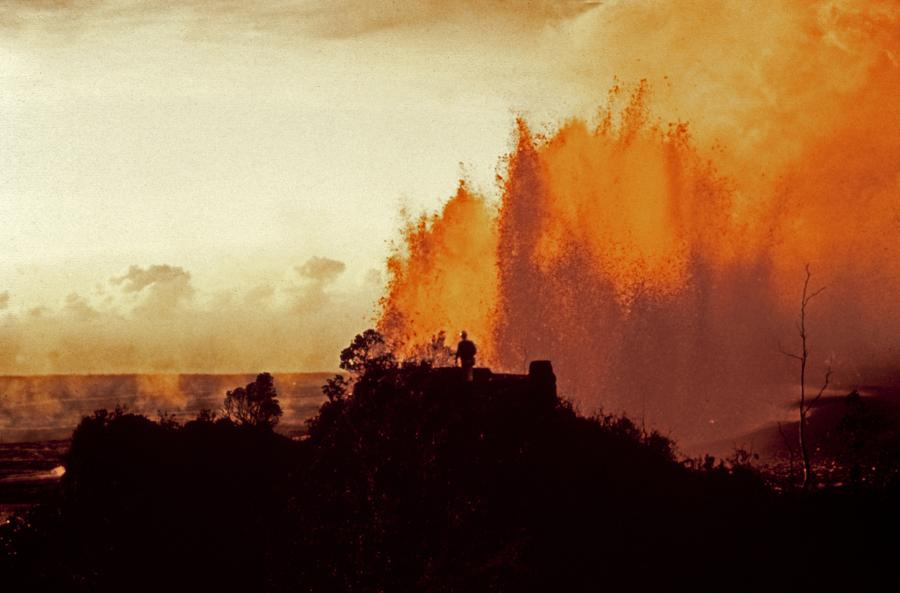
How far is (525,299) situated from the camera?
264 feet

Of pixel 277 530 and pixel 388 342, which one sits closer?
pixel 277 530

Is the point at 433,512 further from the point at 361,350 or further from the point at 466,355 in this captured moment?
the point at 361,350

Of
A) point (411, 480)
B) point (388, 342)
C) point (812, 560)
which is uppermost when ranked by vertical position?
point (388, 342)

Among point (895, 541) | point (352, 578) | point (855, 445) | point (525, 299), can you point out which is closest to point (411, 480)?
point (352, 578)

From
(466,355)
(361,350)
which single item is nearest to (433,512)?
(466,355)

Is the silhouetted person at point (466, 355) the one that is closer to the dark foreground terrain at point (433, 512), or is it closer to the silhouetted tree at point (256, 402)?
the dark foreground terrain at point (433, 512)

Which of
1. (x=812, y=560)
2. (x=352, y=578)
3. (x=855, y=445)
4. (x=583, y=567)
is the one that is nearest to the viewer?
(x=352, y=578)

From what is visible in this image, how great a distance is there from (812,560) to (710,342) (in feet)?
198

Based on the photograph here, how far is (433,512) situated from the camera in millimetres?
31516

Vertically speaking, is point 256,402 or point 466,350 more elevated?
point 466,350

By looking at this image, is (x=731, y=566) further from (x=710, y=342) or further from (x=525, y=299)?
A: (x=710, y=342)

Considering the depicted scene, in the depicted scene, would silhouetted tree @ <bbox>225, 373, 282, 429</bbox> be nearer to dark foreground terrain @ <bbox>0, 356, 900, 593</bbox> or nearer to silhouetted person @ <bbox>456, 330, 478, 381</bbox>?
dark foreground terrain @ <bbox>0, 356, 900, 593</bbox>

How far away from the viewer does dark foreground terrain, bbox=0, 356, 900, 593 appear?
1240 inches

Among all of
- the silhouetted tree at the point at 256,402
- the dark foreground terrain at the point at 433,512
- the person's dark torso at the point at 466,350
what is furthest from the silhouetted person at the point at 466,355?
the silhouetted tree at the point at 256,402
